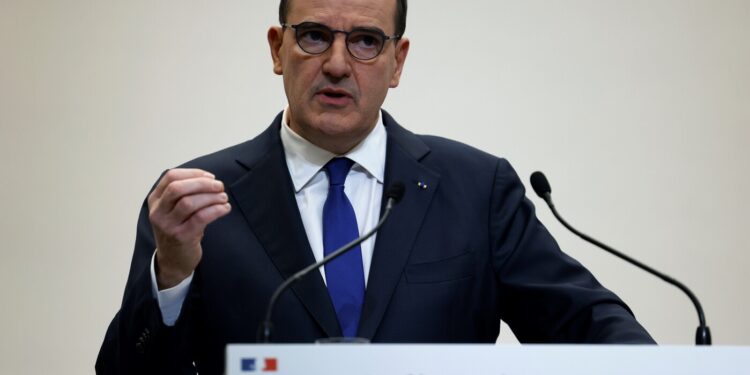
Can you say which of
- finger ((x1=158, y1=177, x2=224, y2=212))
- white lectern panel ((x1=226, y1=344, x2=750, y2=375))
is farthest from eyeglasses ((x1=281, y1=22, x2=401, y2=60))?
white lectern panel ((x1=226, y1=344, x2=750, y2=375))

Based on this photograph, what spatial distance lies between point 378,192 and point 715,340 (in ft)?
5.64

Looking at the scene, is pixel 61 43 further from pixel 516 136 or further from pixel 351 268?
pixel 351 268

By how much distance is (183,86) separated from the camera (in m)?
3.56

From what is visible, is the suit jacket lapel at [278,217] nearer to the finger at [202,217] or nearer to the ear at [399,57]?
the ear at [399,57]

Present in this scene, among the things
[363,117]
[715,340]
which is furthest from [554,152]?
[363,117]

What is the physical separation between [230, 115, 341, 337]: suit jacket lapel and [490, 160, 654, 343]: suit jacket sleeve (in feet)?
1.30

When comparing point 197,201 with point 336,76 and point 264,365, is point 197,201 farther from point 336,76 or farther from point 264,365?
point 336,76

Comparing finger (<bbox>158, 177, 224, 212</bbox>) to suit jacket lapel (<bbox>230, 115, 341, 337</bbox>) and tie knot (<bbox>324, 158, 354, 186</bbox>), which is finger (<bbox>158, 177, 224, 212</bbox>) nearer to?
suit jacket lapel (<bbox>230, 115, 341, 337</bbox>)

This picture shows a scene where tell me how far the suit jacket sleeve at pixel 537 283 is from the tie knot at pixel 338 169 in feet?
1.04

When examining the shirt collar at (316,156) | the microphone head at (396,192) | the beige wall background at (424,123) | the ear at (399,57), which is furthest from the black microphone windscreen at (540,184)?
the beige wall background at (424,123)

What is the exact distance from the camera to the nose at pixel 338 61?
7.55 feet

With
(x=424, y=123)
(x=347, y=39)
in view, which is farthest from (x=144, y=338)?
(x=424, y=123)

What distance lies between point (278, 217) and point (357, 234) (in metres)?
0.16

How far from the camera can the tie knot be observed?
240cm
